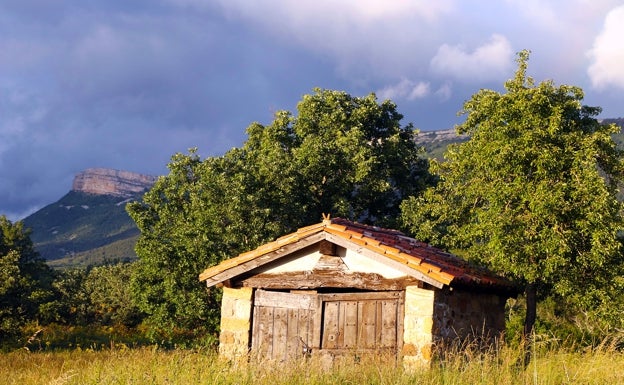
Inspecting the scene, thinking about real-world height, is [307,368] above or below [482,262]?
below

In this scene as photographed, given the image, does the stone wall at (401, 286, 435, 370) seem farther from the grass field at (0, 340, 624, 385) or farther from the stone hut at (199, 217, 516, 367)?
the grass field at (0, 340, 624, 385)

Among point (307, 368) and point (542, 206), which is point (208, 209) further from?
point (307, 368)

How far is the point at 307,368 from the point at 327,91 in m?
19.6

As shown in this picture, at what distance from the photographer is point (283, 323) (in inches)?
524

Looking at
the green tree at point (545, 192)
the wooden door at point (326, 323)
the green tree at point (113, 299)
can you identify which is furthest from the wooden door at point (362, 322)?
the green tree at point (113, 299)

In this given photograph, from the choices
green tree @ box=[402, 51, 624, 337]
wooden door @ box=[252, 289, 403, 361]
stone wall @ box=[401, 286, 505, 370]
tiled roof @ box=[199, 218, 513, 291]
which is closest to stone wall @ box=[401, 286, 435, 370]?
stone wall @ box=[401, 286, 505, 370]

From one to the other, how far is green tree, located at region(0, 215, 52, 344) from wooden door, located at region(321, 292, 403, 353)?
45.1 feet

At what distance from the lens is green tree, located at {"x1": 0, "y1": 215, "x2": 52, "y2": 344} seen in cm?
2291

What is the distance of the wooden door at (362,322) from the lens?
12.3 m

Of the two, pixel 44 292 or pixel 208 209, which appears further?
pixel 44 292

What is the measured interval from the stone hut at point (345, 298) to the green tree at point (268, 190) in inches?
246

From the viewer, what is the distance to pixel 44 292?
Result: 83.8 ft

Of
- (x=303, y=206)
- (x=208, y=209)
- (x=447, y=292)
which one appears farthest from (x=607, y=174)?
(x=208, y=209)

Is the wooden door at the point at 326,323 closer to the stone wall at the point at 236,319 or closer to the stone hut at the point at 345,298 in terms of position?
the stone hut at the point at 345,298
